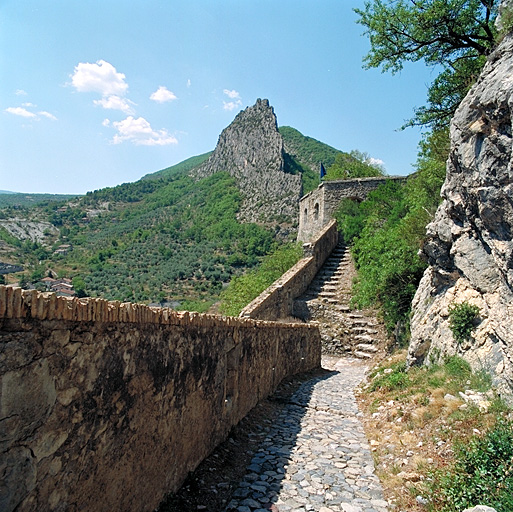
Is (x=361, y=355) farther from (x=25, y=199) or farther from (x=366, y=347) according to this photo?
(x=25, y=199)

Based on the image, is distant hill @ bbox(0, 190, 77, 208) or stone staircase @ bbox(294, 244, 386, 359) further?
distant hill @ bbox(0, 190, 77, 208)

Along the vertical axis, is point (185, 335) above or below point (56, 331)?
below

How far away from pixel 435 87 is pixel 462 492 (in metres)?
11.4

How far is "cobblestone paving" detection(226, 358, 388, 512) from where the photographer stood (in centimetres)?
392

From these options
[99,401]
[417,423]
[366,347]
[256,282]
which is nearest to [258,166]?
[256,282]

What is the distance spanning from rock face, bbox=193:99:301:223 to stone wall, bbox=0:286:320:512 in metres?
60.6

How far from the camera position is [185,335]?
4.04m

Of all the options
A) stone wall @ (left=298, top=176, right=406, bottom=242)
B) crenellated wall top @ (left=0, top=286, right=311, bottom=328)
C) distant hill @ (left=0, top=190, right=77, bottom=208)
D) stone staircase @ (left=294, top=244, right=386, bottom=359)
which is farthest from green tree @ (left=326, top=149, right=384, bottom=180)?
distant hill @ (left=0, top=190, right=77, bottom=208)

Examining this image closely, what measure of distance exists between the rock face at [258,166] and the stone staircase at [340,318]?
4586 centimetres

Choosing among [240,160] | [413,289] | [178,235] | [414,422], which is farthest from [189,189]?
[414,422]

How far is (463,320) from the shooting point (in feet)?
21.7

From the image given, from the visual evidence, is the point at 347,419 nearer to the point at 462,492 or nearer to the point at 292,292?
the point at 462,492

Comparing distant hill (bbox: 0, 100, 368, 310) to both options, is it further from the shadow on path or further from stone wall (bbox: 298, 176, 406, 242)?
the shadow on path

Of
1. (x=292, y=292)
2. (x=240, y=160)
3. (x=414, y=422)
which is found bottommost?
(x=414, y=422)
